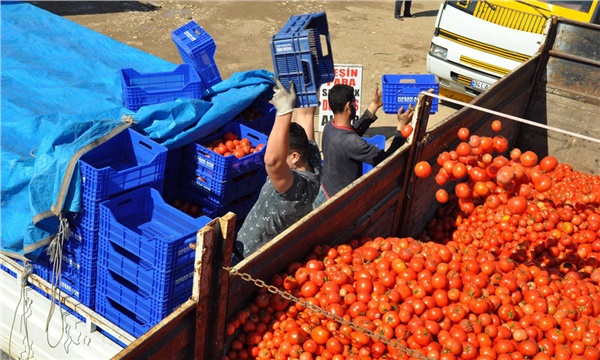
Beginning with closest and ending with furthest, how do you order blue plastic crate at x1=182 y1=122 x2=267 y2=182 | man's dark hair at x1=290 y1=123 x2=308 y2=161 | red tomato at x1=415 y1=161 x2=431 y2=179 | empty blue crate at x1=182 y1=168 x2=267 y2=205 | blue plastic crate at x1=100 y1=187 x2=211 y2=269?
blue plastic crate at x1=100 y1=187 x2=211 y2=269, man's dark hair at x1=290 y1=123 x2=308 y2=161, red tomato at x1=415 y1=161 x2=431 y2=179, blue plastic crate at x1=182 y1=122 x2=267 y2=182, empty blue crate at x1=182 y1=168 x2=267 y2=205

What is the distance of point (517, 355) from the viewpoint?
13.5 feet

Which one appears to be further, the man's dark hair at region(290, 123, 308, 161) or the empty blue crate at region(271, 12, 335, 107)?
the empty blue crate at region(271, 12, 335, 107)

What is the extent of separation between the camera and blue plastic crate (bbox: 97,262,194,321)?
15.4 feet

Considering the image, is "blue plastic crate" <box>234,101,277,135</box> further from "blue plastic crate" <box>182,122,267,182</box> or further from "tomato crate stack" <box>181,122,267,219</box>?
"blue plastic crate" <box>182,122,267,182</box>

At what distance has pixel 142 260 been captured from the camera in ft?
15.9

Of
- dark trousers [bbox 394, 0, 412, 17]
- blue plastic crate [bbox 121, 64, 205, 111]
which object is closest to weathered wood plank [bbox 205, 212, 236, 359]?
blue plastic crate [bbox 121, 64, 205, 111]

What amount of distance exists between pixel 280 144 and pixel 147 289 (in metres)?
1.49

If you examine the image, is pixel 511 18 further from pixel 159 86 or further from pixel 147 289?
pixel 147 289

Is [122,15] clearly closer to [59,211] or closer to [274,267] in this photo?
[59,211]

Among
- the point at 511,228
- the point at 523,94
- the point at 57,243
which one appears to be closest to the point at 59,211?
the point at 57,243

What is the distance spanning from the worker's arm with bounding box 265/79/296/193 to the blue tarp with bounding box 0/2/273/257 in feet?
4.77

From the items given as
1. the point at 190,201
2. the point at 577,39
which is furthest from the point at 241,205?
the point at 577,39

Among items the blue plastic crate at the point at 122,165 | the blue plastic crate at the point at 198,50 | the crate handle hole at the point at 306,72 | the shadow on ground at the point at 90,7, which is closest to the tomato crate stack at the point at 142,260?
the blue plastic crate at the point at 122,165

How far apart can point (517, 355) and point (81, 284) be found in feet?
11.1
